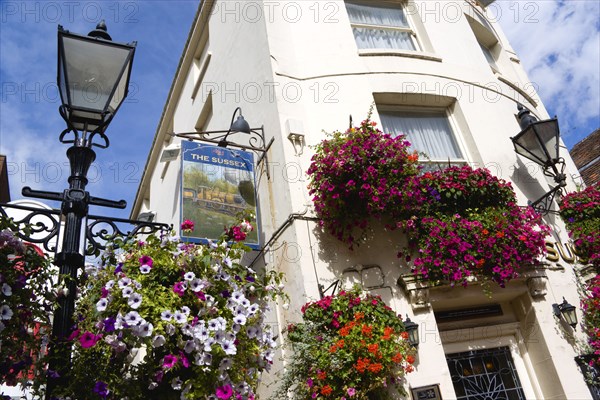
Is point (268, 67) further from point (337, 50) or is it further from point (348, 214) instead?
point (348, 214)

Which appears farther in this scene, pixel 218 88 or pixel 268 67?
pixel 218 88

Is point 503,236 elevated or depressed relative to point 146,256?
elevated

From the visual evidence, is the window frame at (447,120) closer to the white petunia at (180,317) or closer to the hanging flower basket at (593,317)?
the hanging flower basket at (593,317)

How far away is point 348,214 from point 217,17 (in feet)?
25.5

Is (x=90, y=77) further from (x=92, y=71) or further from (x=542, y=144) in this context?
(x=542, y=144)

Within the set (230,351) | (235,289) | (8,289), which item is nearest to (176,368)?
(230,351)

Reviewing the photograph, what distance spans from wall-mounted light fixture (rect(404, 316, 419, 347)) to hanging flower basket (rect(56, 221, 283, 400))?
7.80 feet

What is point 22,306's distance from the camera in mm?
2879

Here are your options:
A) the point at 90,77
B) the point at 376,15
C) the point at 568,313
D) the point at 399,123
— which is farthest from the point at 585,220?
the point at 90,77

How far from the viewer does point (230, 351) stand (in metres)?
3.23

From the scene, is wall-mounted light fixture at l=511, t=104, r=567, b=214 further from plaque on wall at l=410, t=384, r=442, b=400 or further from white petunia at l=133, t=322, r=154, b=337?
white petunia at l=133, t=322, r=154, b=337

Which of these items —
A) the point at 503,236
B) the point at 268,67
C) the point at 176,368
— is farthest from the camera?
the point at 268,67

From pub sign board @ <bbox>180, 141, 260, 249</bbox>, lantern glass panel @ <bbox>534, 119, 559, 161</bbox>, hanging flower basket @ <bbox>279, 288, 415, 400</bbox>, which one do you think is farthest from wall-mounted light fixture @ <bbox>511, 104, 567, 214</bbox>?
pub sign board @ <bbox>180, 141, 260, 249</bbox>

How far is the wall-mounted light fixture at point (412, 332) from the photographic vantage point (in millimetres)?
5500
